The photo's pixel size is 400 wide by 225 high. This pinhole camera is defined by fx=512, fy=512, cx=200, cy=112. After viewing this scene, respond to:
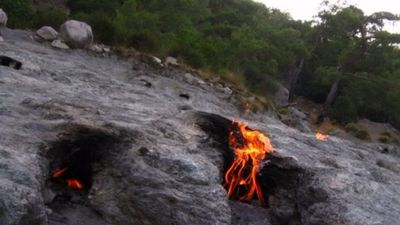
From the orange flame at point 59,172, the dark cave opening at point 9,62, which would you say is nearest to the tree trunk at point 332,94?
the dark cave opening at point 9,62

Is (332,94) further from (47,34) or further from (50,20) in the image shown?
(47,34)

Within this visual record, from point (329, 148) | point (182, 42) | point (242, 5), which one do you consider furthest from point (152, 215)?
point (242, 5)

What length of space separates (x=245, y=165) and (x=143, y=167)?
2.78 meters

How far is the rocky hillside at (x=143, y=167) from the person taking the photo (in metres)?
7.12

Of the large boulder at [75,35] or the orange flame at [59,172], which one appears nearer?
the orange flame at [59,172]

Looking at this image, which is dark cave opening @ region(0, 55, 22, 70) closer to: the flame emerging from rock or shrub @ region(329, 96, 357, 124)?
the flame emerging from rock

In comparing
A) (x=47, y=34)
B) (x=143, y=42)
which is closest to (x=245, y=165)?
(x=47, y=34)

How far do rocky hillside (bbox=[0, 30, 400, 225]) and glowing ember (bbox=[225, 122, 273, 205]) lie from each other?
18 cm

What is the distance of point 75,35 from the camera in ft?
51.6

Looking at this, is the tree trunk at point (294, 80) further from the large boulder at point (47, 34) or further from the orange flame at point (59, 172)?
the orange flame at point (59, 172)

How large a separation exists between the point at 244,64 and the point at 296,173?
60.9 feet

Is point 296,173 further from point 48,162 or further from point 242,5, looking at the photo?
point 242,5

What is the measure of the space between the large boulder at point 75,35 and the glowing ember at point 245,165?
7431 mm

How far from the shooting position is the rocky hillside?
23.4 feet
